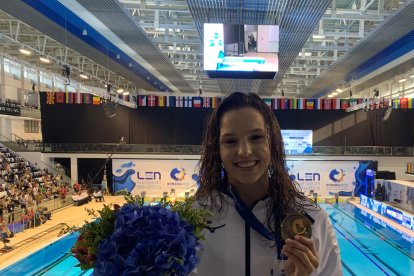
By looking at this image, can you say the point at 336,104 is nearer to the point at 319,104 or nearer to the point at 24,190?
the point at 319,104

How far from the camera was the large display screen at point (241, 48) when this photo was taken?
6.64 m

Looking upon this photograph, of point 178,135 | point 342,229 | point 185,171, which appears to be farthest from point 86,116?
point 342,229

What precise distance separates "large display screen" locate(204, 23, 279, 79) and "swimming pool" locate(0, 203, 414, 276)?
16.0 ft

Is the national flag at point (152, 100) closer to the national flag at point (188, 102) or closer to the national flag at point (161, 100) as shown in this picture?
the national flag at point (161, 100)

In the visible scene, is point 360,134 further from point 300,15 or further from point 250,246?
point 250,246

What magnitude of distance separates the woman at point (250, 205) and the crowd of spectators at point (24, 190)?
360 inches

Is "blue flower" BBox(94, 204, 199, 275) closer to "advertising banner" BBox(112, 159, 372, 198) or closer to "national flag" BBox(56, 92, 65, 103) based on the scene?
"advertising banner" BBox(112, 159, 372, 198)

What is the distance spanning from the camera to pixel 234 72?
Result: 6.82m

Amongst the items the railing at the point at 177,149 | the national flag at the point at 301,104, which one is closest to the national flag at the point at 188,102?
the railing at the point at 177,149

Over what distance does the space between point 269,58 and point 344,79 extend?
30.7 ft

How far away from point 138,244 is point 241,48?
20.6ft

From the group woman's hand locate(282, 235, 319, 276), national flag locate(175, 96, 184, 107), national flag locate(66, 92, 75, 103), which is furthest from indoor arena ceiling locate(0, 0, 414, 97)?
woman's hand locate(282, 235, 319, 276)

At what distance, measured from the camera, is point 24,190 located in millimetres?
12859

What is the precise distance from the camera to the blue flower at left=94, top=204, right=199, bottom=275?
Result: 0.87 meters
